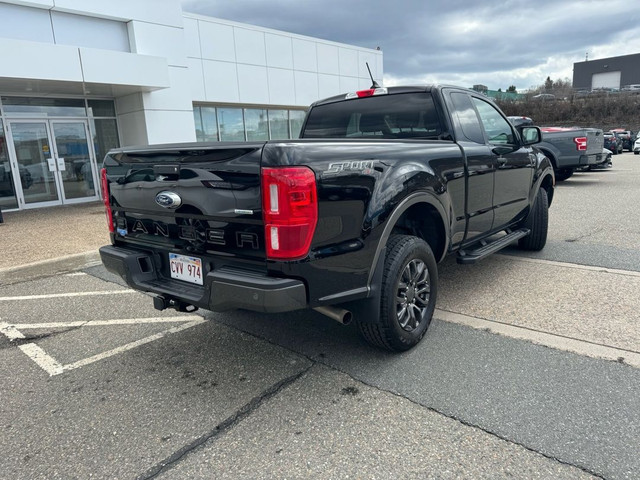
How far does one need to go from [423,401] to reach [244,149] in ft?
5.90

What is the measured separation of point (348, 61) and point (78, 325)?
18809 mm

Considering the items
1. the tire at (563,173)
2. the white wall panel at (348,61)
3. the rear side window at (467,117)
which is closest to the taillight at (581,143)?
the tire at (563,173)

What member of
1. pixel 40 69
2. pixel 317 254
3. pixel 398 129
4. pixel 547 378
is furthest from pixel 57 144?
pixel 547 378

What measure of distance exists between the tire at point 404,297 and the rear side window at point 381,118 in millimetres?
1327

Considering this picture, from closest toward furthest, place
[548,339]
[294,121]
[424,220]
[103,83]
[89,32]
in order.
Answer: [548,339]
[424,220]
[103,83]
[89,32]
[294,121]

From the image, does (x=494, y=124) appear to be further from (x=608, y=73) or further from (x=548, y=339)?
(x=608, y=73)

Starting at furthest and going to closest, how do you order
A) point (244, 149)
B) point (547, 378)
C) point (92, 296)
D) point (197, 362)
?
point (92, 296)
point (197, 362)
point (547, 378)
point (244, 149)

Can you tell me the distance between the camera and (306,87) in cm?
1895

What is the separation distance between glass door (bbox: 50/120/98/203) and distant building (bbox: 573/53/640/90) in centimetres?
7663

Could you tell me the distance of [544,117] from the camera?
48.0 metres

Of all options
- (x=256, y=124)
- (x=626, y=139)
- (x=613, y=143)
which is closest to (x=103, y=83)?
(x=256, y=124)

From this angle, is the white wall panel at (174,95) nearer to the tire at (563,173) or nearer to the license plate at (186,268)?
the tire at (563,173)

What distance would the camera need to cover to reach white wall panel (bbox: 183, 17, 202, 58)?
14.9 metres

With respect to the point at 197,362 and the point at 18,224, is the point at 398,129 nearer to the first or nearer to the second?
the point at 197,362
